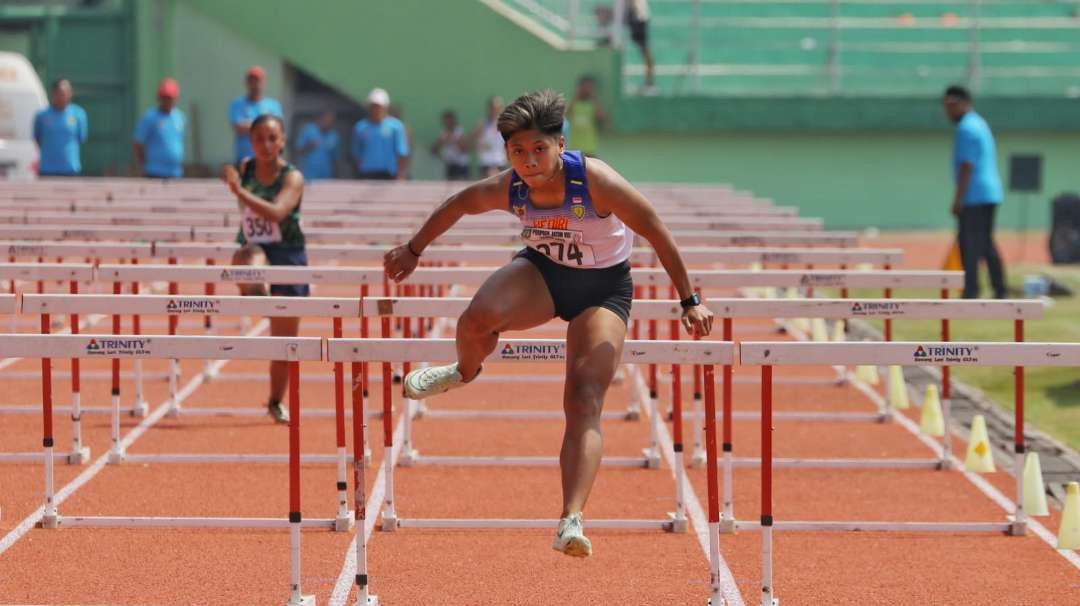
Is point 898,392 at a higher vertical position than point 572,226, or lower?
lower

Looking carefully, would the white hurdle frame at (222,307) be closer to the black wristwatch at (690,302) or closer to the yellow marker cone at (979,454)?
the black wristwatch at (690,302)

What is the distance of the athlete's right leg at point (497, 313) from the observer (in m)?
6.66

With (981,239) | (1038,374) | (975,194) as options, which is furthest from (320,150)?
(1038,374)

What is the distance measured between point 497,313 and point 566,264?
331 mm

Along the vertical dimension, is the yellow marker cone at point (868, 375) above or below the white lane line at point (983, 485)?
above

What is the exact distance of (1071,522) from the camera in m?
8.09

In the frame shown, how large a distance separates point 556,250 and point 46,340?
1982 mm

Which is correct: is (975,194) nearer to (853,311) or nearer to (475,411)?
(475,411)

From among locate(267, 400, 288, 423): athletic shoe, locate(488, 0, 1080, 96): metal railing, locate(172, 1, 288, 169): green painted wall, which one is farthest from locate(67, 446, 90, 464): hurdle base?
locate(172, 1, 288, 169): green painted wall

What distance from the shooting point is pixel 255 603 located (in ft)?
23.3

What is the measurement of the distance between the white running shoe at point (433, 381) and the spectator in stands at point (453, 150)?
64.7 ft

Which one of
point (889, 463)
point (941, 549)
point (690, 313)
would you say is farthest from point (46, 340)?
point (889, 463)

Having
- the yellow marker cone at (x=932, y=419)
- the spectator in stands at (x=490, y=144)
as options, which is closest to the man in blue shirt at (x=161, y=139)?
the spectator in stands at (x=490, y=144)

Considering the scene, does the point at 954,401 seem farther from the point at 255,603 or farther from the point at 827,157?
the point at 827,157
